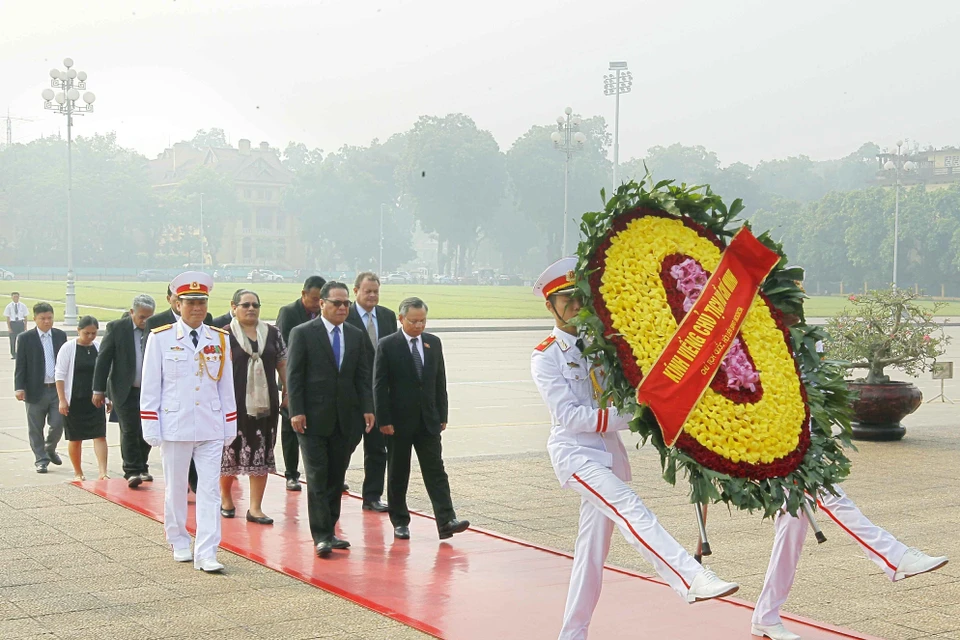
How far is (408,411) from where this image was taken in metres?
8.00

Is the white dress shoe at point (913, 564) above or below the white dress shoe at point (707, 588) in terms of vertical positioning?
below

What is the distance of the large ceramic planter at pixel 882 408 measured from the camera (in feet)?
42.0

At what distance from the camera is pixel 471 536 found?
7.97m

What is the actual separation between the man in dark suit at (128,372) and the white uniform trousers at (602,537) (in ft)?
18.9

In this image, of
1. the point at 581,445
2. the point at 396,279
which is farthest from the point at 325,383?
the point at 396,279

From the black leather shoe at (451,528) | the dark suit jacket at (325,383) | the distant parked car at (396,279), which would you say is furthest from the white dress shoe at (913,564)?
the distant parked car at (396,279)

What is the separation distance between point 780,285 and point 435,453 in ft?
11.6

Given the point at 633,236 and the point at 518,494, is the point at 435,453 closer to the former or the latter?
the point at 518,494

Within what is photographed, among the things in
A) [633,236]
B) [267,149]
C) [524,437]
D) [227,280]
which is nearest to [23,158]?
[227,280]

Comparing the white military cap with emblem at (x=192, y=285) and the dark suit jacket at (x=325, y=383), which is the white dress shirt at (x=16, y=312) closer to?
the white military cap with emblem at (x=192, y=285)

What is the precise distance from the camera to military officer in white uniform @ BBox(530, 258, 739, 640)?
15.9 ft

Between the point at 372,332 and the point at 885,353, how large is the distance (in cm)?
663

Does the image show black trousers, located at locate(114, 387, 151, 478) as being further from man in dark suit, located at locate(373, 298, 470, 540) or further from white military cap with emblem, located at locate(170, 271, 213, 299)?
man in dark suit, located at locate(373, 298, 470, 540)

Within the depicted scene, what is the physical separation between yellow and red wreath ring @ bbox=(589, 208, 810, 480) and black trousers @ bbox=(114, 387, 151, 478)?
6.15m
